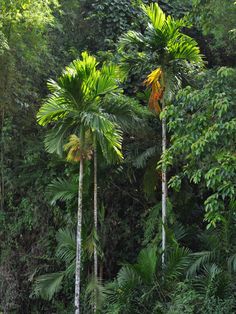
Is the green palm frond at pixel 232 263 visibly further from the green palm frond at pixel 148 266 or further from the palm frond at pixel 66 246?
the palm frond at pixel 66 246

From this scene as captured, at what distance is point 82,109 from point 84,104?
10 cm

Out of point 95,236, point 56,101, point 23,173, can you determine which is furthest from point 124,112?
point 23,173

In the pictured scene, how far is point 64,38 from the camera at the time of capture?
1352 cm

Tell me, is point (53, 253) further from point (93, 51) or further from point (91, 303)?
point (93, 51)

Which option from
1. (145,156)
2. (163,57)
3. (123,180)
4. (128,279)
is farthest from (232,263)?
(163,57)

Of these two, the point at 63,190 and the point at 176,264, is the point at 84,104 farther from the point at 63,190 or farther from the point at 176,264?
the point at 176,264

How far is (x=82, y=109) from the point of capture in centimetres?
896

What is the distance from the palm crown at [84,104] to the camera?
28.4 ft

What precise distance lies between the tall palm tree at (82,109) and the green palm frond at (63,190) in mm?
739

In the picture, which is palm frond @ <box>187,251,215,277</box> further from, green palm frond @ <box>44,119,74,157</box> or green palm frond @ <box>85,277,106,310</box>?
green palm frond @ <box>44,119,74,157</box>

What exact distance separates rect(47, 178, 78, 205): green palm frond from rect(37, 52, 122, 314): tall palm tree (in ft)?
2.42

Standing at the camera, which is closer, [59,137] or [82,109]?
[82,109]

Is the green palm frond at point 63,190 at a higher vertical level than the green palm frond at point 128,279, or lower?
higher

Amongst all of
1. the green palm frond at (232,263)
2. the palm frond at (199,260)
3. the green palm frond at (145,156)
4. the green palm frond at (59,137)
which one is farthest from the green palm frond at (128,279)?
the green palm frond at (59,137)
